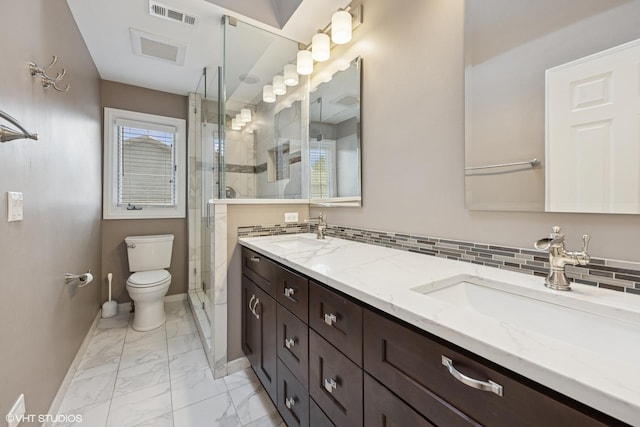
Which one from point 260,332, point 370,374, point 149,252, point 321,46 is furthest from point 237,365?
point 321,46

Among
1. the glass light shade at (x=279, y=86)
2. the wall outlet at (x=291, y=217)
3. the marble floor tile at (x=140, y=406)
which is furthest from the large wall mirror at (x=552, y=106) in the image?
the marble floor tile at (x=140, y=406)

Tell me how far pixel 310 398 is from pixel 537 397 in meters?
0.87

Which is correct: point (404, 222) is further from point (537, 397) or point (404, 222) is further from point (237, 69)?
point (237, 69)

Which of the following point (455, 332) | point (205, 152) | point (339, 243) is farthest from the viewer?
point (205, 152)

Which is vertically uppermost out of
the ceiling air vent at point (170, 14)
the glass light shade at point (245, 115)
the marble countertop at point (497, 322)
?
the ceiling air vent at point (170, 14)

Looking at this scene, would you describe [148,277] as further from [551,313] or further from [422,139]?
[551,313]

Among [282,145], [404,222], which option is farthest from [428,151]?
[282,145]

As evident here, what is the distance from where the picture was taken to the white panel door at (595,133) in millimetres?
758

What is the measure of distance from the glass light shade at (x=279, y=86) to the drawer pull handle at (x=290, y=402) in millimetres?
2231

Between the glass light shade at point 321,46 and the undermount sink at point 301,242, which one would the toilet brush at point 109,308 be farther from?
the glass light shade at point 321,46

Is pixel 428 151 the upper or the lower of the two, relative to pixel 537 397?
upper

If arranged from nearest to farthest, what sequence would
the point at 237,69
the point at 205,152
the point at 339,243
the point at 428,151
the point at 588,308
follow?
the point at 588,308
the point at 428,151
the point at 339,243
the point at 237,69
the point at 205,152

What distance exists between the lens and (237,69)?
2191 millimetres

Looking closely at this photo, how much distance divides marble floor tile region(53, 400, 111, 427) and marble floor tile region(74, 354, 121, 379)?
14.4 inches
